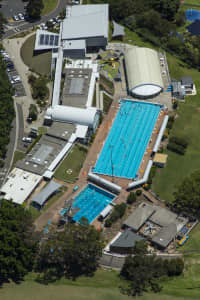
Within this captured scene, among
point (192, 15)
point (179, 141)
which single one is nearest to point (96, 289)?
point (179, 141)

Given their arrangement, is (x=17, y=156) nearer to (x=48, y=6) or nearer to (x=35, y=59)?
(x=35, y=59)

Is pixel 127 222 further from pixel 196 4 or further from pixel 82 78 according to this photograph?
pixel 196 4

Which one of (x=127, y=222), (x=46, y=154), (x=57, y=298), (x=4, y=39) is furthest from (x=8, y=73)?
(x=57, y=298)

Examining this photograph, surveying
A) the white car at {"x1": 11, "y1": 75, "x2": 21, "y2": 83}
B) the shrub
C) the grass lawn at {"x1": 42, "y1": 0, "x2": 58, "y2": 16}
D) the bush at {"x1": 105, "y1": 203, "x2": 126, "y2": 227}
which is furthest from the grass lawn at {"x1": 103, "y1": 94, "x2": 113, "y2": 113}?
the grass lawn at {"x1": 42, "y1": 0, "x2": 58, "y2": 16}

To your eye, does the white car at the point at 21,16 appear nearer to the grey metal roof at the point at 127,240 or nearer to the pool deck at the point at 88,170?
the pool deck at the point at 88,170

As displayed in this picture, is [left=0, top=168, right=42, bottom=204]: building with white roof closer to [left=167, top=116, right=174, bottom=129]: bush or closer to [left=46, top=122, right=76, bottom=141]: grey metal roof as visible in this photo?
[left=46, top=122, right=76, bottom=141]: grey metal roof

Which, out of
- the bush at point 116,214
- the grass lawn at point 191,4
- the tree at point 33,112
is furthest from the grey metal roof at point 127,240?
the grass lawn at point 191,4
